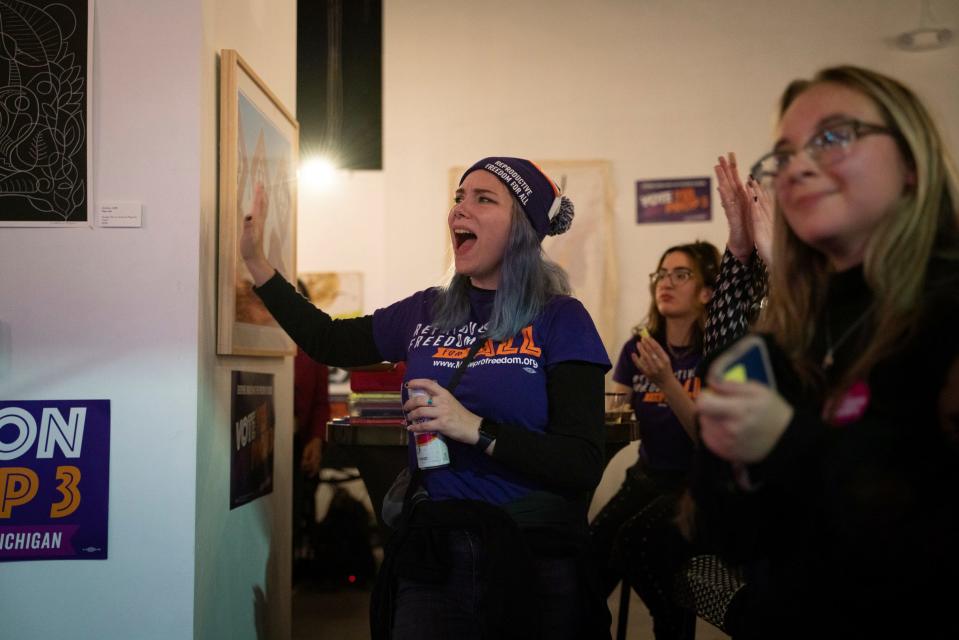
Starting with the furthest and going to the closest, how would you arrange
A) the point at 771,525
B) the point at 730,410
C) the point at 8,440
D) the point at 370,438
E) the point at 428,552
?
the point at 370,438, the point at 8,440, the point at 428,552, the point at 771,525, the point at 730,410

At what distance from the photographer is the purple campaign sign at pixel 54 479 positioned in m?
2.02

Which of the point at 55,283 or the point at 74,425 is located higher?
the point at 55,283

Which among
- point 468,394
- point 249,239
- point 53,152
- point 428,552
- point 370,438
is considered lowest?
point 428,552

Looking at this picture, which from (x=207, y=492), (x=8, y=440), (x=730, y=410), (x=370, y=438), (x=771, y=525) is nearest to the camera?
(x=730, y=410)

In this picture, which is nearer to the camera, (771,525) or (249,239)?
(771,525)

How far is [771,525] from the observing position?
1.12 metres

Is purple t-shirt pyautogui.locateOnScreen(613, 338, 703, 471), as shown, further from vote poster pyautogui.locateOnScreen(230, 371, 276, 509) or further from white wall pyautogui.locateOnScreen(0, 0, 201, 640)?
white wall pyautogui.locateOnScreen(0, 0, 201, 640)

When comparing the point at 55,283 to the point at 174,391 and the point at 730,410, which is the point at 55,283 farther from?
the point at 730,410

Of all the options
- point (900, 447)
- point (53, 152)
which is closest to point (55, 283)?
point (53, 152)

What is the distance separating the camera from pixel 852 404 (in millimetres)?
1047

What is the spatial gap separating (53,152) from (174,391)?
64 centimetres

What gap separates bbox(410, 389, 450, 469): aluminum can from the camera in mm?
1871

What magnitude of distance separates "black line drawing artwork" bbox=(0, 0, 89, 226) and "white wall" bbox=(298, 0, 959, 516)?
3309mm

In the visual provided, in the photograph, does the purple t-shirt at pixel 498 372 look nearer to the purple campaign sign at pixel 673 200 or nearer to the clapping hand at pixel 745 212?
the clapping hand at pixel 745 212
